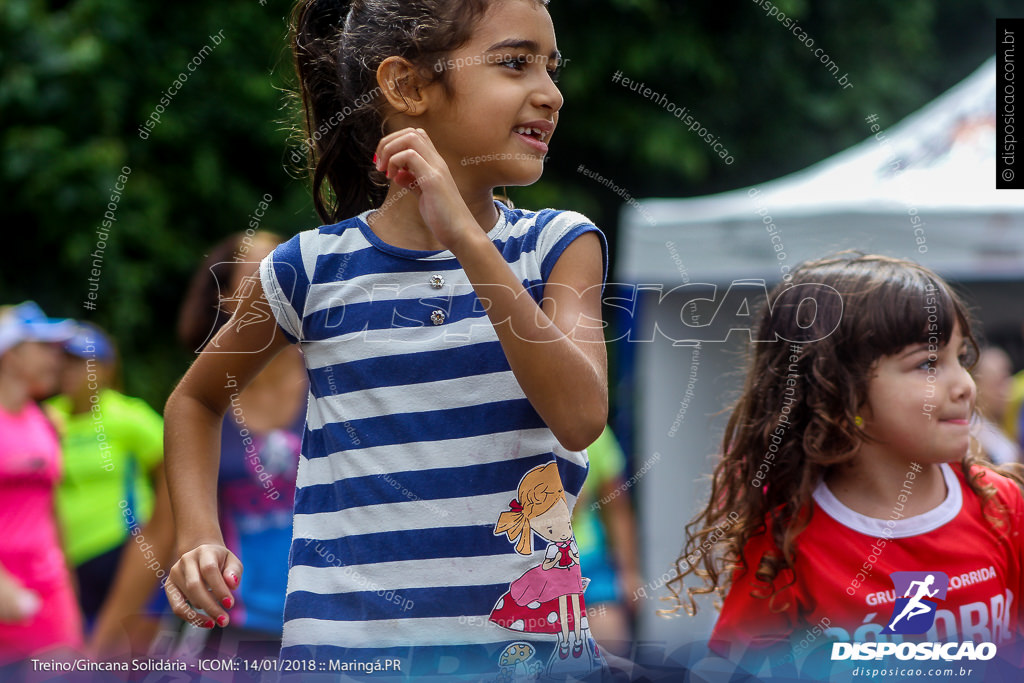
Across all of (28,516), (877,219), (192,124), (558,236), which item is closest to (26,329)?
(28,516)

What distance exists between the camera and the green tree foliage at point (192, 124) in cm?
508

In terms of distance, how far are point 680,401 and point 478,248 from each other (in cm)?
290

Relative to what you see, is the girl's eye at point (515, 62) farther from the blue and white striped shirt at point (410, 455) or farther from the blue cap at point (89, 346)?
the blue cap at point (89, 346)

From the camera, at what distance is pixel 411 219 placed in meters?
1.24

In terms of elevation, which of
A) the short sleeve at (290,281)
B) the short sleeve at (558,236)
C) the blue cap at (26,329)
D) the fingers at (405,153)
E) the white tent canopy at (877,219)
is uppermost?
the white tent canopy at (877,219)

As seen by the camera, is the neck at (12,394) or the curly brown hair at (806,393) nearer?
the curly brown hair at (806,393)

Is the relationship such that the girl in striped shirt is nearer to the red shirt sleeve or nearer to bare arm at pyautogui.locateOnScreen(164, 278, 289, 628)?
bare arm at pyautogui.locateOnScreen(164, 278, 289, 628)

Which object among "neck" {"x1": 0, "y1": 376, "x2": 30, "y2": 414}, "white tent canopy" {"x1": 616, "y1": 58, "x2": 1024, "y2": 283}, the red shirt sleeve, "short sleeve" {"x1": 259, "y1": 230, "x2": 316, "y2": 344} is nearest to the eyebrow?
"short sleeve" {"x1": 259, "y1": 230, "x2": 316, "y2": 344}

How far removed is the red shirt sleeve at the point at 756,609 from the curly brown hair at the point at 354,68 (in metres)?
0.72

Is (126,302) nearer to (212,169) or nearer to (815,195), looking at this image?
(212,169)

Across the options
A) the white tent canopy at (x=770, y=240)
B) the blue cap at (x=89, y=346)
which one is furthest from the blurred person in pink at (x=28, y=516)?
the white tent canopy at (x=770, y=240)

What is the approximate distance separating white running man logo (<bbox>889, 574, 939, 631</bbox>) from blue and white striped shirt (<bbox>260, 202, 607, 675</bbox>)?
1.69 feet

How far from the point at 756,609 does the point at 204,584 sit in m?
0.72

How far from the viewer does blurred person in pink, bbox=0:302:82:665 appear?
303cm
